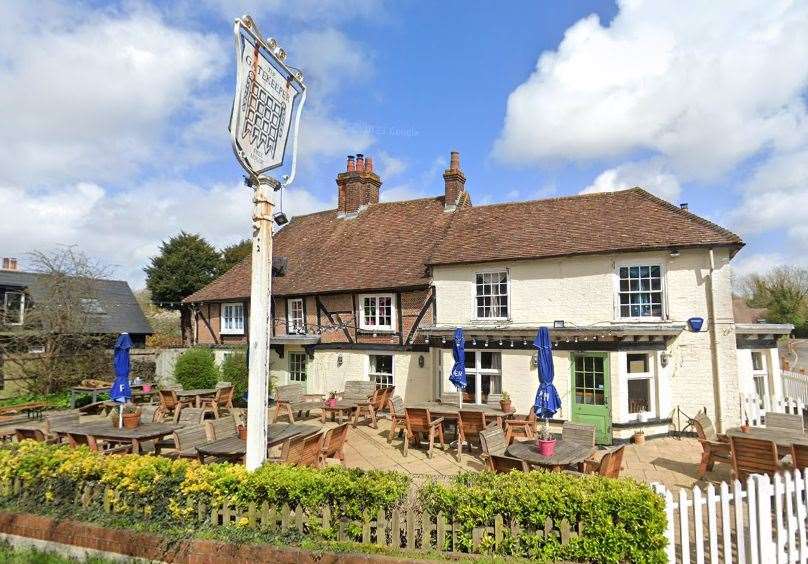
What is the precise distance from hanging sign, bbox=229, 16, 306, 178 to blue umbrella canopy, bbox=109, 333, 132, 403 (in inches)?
255

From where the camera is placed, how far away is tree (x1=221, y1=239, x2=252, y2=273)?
37.6 metres

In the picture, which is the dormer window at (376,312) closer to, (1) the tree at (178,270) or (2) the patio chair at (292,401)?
(2) the patio chair at (292,401)

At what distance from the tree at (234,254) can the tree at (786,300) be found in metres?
39.9

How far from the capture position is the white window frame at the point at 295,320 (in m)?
18.9

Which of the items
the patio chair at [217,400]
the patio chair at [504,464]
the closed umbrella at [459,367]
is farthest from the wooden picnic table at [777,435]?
the patio chair at [217,400]

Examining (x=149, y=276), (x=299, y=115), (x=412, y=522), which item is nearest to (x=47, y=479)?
(x=412, y=522)

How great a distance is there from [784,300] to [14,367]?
1868 inches

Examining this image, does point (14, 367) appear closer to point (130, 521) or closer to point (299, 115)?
point (130, 521)

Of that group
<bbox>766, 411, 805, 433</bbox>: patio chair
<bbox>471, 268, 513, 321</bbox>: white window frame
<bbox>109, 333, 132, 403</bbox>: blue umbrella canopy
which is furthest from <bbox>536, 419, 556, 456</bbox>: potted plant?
<bbox>109, 333, 132, 403</bbox>: blue umbrella canopy

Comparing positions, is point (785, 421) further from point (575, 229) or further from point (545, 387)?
point (575, 229)

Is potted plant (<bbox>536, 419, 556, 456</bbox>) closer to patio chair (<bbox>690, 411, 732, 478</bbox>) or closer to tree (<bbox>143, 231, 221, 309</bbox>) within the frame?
patio chair (<bbox>690, 411, 732, 478</bbox>)

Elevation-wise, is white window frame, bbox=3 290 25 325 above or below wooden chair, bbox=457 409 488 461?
above

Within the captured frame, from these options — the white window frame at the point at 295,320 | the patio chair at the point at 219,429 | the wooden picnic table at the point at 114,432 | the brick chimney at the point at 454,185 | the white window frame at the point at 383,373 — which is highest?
the brick chimney at the point at 454,185

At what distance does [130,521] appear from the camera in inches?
244
